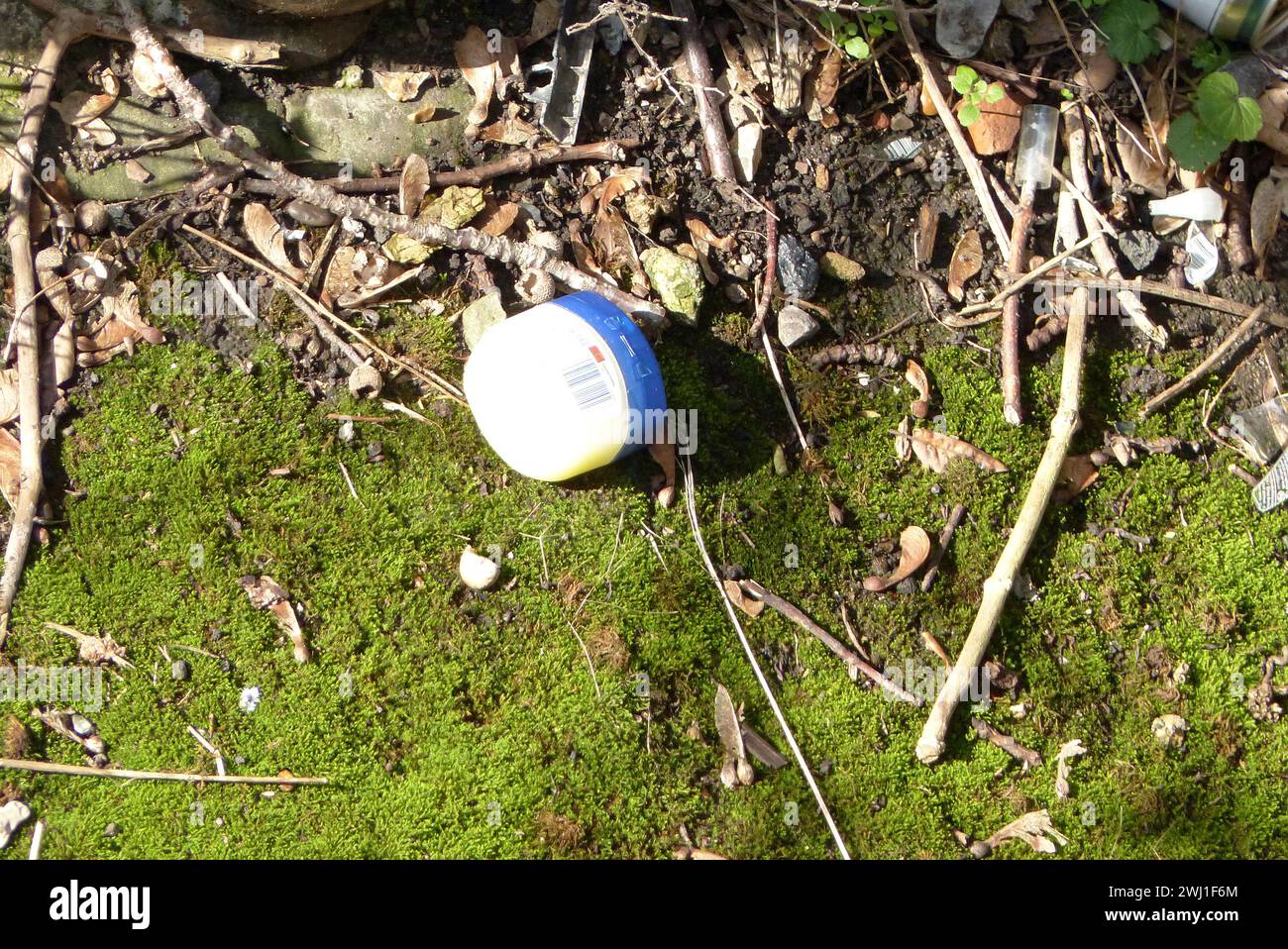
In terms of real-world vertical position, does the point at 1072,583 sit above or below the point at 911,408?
below

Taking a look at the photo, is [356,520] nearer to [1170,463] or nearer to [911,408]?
[911,408]

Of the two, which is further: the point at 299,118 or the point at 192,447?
the point at 299,118

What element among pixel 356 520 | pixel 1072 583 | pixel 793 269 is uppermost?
pixel 793 269

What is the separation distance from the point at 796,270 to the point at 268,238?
1.68 m

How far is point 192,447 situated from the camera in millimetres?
3215

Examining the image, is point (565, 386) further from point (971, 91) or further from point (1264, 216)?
point (1264, 216)

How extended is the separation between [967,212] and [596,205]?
128 centimetres

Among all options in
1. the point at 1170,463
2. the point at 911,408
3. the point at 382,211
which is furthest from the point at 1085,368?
the point at 382,211

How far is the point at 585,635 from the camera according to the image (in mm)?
3195

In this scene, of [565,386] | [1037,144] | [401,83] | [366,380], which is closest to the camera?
[565,386]

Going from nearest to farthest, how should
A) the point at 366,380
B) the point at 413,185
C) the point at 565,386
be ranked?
1. the point at 565,386
2. the point at 366,380
3. the point at 413,185

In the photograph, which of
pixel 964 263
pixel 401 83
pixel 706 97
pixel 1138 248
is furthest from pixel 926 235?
pixel 401 83

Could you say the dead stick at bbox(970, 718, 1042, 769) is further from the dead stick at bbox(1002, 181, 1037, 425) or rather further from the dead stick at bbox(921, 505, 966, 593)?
the dead stick at bbox(1002, 181, 1037, 425)

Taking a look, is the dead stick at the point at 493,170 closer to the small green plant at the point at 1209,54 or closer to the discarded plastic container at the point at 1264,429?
the small green plant at the point at 1209,54
